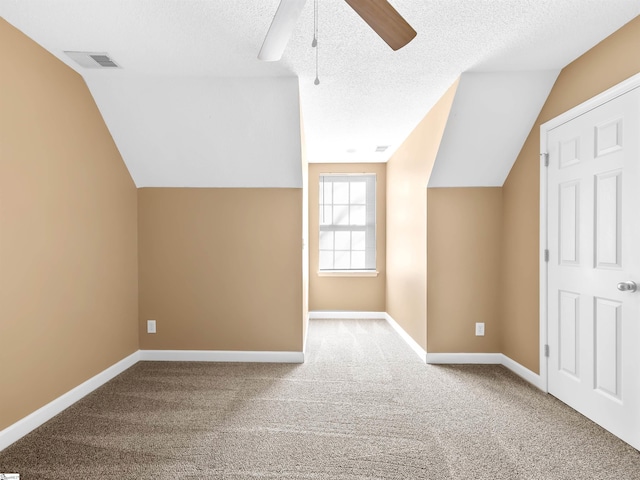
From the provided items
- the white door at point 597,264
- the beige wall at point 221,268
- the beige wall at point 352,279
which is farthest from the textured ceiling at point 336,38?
the beige wall at point 352,279

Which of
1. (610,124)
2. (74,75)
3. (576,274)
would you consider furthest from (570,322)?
(74,75)

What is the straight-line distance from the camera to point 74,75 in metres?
2.67

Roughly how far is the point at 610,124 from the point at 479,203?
1.32m

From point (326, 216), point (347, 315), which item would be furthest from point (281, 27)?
point (347, 315)

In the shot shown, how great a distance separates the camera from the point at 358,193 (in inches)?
218

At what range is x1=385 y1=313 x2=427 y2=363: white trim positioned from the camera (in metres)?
3.58

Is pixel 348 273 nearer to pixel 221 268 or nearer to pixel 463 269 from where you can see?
pixel 463 269

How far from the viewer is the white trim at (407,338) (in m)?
3.58

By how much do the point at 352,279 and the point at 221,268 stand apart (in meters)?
2.44

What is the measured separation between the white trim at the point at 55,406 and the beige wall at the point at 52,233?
45mm

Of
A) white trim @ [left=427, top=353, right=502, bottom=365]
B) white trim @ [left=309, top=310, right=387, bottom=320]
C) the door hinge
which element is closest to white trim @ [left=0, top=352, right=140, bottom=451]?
white trim @ [left=309, top=310, right=387, bottom=320]

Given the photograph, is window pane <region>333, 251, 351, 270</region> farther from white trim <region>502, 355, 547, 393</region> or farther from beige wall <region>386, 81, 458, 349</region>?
white trim <region>502, 355, 547, 393</region>

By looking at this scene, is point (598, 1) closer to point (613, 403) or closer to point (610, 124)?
point (610, 124)

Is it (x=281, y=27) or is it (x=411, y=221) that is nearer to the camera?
(x=281, y=27)
